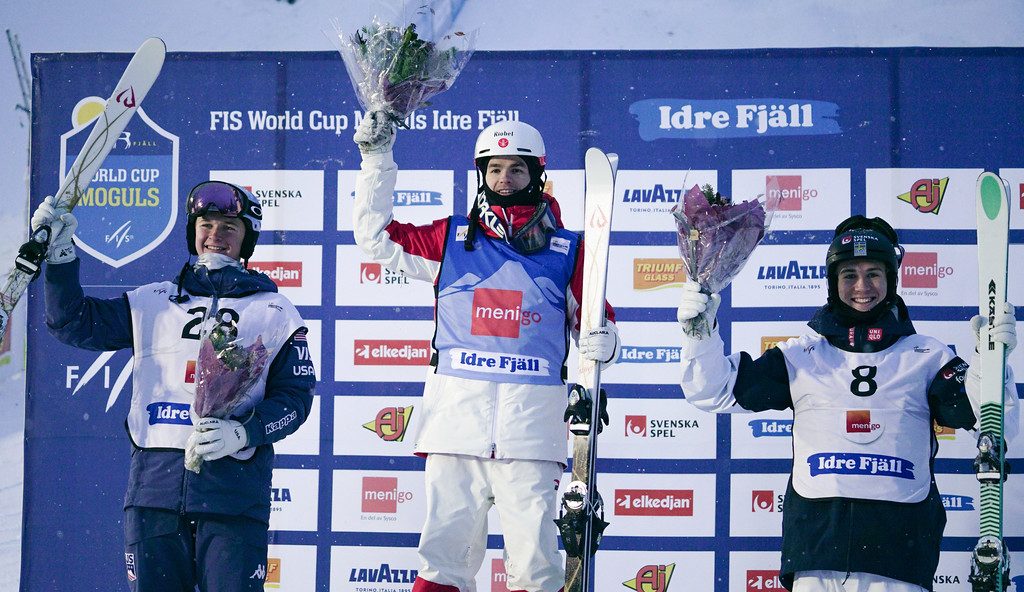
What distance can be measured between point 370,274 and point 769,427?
2060mm

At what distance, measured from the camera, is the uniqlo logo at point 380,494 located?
501cm

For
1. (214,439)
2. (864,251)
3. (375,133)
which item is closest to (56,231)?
(214,439)

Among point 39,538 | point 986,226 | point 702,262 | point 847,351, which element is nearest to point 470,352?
point 702,262

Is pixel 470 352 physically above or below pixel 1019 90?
below

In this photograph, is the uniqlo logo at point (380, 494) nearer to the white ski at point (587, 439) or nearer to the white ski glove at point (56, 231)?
the white ski at point (587, 439)

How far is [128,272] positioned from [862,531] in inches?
145

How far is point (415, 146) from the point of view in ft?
16.8

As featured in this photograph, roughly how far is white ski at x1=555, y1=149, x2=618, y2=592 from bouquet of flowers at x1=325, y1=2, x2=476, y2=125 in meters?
0.76

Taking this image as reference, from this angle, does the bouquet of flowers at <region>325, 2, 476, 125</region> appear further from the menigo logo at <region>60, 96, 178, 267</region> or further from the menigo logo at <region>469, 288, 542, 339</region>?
the menigo logo at <region>60, 96, 178, 267</region>

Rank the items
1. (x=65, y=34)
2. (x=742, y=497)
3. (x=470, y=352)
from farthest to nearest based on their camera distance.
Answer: (x=65, y=34)
(x=742, y=497)
(x=470, y=352)

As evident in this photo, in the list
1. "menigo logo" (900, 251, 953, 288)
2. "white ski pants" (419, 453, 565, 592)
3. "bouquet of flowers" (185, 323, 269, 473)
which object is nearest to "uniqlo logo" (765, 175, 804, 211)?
"menigo logo" (900, 251, 953, 288)

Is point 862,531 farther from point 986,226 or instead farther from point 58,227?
point 58,227

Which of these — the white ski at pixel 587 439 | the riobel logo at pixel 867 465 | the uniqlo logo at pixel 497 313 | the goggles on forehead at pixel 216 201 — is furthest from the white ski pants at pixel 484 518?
the goggles on forehead at pixel 216 201

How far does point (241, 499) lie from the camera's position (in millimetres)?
3141
